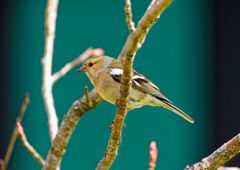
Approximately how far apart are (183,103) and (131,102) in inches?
119

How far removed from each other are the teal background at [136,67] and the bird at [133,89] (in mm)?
2484

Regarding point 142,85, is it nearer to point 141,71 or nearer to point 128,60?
point 128,60

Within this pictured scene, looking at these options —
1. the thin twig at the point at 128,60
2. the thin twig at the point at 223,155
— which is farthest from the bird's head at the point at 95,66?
the thin twig at the point at 223,155

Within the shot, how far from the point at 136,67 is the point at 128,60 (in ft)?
13.6

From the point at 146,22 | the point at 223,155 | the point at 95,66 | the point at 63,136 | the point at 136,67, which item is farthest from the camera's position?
the point at 136,67

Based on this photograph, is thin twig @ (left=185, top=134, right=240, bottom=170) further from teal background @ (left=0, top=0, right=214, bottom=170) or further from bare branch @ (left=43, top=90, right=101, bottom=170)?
teal background @ (left=0, top=0, right=214, bottom=170)

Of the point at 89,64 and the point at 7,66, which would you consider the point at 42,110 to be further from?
the point at 89,64

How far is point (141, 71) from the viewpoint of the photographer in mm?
6422

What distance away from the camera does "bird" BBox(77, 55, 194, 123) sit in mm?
3615

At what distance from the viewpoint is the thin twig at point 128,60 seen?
1.94 meters

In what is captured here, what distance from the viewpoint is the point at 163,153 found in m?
6.57

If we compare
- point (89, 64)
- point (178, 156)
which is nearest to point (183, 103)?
point (178, 156)

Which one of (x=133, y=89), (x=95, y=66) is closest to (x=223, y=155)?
(x=133, y=89)

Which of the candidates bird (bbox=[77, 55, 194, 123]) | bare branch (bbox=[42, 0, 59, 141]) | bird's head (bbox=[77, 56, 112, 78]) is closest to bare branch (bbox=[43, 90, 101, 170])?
bare branch (bbox=[42, 0, 59, 141])
